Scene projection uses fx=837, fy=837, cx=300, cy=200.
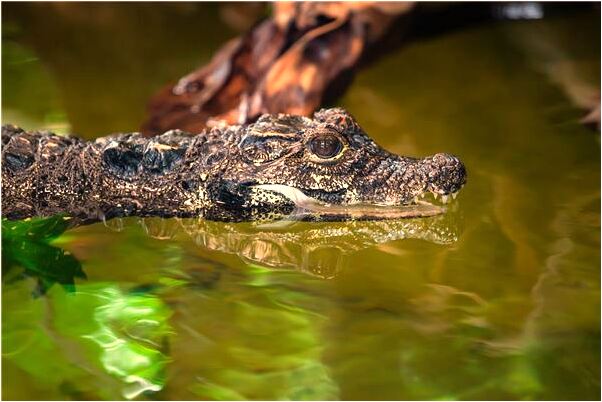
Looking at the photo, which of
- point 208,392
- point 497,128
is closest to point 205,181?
point 208,392

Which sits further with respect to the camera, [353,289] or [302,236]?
[302,236]

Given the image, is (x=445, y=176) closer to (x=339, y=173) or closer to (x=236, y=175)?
(x=339, y=173)

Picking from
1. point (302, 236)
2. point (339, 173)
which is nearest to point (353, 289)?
point (302, 236)

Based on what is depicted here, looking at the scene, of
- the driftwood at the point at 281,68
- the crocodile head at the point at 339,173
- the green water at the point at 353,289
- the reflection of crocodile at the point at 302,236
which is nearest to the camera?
the green water at the point at 353,289

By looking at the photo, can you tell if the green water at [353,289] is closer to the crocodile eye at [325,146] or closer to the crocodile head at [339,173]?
the crocodile head at [339,173]

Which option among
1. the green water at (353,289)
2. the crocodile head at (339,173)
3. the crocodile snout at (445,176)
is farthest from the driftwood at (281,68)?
the crocodile snout at (445,176)

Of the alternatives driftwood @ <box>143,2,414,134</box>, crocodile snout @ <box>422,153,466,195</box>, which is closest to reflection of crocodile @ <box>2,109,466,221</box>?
crocodile snout @ <box>422,153,466,195</box>

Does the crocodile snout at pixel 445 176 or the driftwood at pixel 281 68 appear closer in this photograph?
the crocodile snout at pixel 445 176
